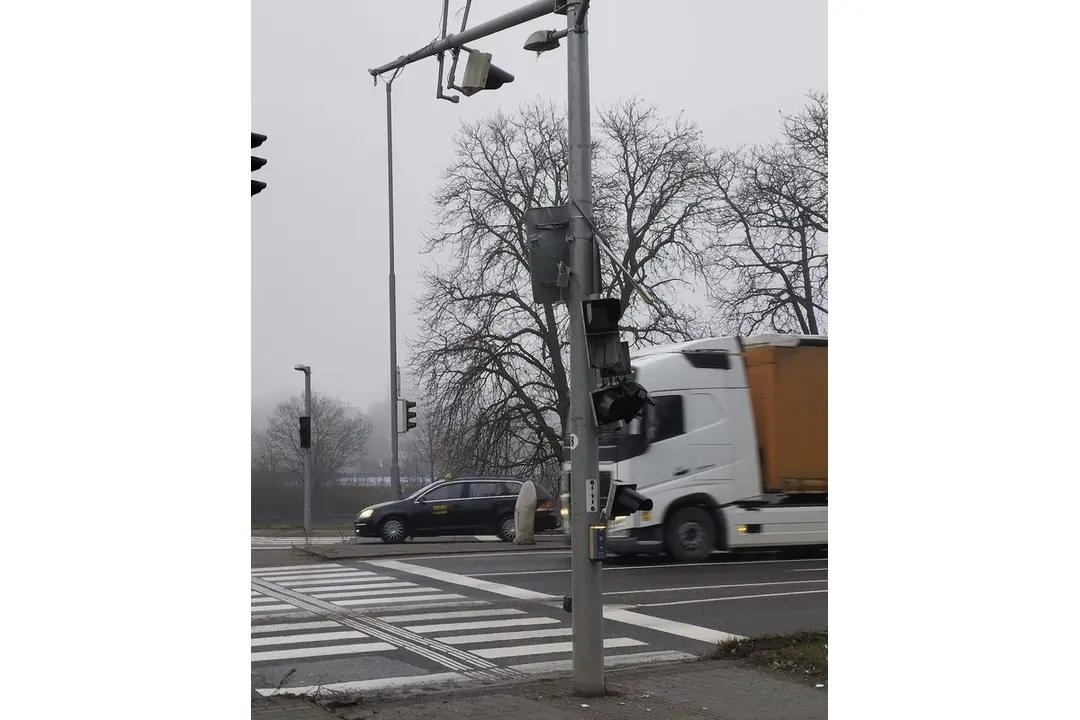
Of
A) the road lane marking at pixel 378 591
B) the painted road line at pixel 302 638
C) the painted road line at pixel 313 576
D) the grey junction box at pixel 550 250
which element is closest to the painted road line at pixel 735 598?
the road lane marking at pixel 378 591

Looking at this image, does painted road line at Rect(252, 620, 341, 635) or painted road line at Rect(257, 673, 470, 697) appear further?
painted road line at Rect(252, 620, 341, 635)

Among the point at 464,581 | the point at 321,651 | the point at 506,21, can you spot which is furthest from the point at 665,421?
the point at 506,21

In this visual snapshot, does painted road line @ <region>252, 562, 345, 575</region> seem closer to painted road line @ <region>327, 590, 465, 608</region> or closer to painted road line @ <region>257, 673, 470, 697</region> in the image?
painted road line @ <region>327, 590, 465, 608</region>

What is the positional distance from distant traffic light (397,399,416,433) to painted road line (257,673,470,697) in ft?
54.0

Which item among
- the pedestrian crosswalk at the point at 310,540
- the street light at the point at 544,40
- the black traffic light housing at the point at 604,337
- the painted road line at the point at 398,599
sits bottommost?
the pedestrian crosswalk at the point at 310,540

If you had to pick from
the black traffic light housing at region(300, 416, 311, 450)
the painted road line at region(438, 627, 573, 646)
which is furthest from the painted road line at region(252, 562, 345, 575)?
the painted road line at region(438, 627, 573, 646)

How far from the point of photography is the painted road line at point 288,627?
12.0 m

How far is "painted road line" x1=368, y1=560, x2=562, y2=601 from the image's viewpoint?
48.5 feet

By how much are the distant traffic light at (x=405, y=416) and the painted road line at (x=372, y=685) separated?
16.4 m

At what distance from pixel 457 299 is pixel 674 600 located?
1908 centimetres

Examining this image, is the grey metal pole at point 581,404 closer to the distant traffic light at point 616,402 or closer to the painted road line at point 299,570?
the distant traffic light at point 616,402

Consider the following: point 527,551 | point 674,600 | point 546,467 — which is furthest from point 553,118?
point 674,600

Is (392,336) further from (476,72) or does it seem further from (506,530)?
(476,72)
